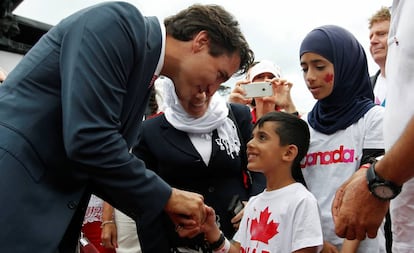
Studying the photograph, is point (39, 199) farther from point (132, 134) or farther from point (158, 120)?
point (158, 120)

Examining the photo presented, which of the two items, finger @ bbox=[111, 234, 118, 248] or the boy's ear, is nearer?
the boy's ear

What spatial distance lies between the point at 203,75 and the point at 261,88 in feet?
4.25

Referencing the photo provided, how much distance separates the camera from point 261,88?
3223mm

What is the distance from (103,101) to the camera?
152cm

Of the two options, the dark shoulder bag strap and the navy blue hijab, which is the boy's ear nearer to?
the navy blue hijab

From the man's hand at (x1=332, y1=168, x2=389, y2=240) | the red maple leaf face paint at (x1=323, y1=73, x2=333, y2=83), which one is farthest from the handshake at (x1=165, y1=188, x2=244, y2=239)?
the red maple leaf face paint at (x1=323, y1=73, x2=333, y2=83)

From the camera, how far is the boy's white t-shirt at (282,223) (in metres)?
2.13

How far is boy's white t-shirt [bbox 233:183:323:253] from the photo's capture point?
2135mm

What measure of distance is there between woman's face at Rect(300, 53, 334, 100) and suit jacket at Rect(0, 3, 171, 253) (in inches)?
46.6

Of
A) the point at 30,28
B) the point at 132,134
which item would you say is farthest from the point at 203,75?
the point at 30,28

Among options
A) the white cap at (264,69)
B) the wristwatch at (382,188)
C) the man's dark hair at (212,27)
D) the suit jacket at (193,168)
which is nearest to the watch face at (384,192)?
the wristwatch at (382,188)

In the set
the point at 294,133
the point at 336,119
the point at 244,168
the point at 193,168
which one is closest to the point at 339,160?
the point at 336,119

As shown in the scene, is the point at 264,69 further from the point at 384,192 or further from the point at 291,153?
the point at 384,192

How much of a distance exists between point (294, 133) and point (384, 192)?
132cm
